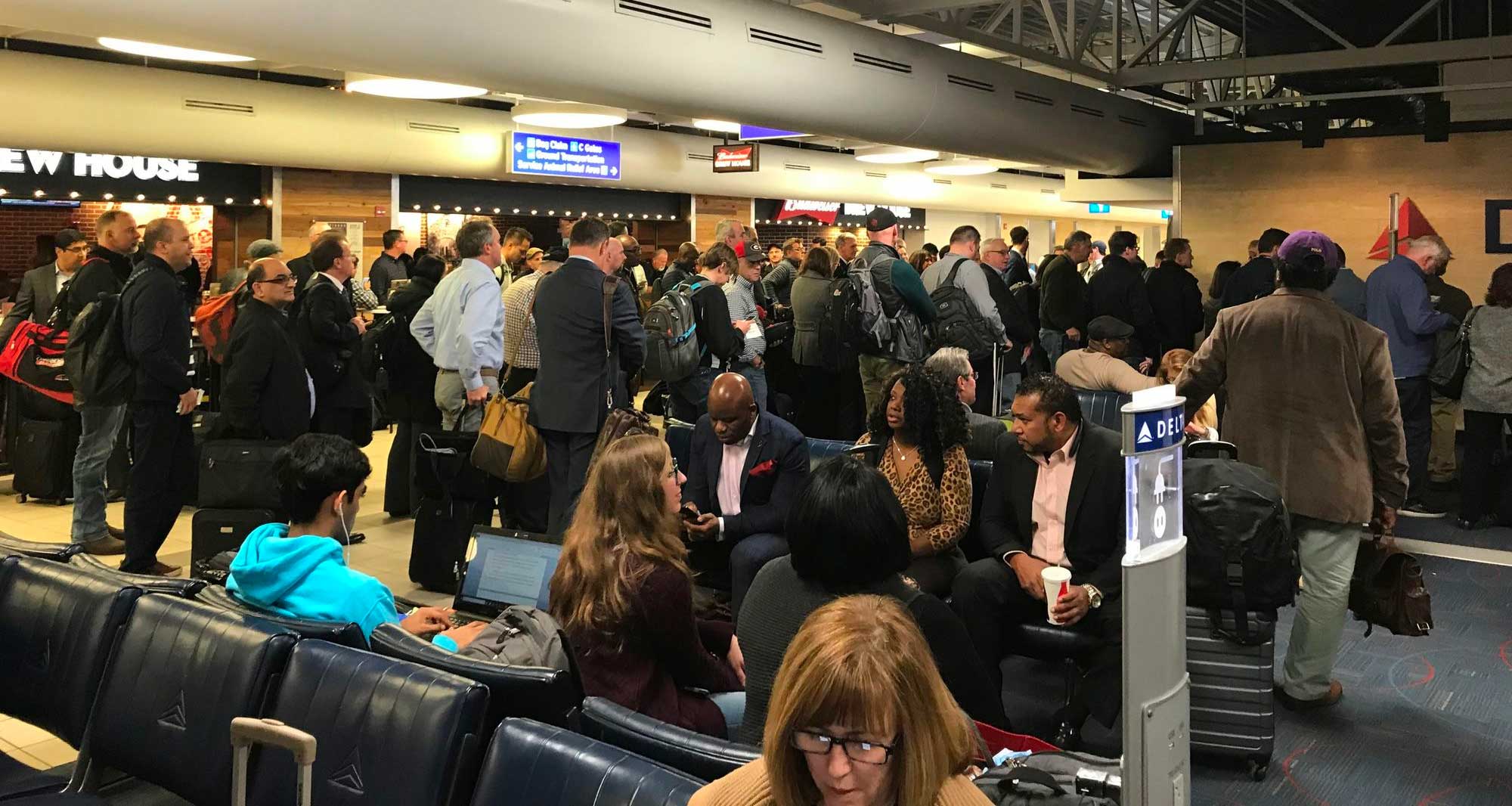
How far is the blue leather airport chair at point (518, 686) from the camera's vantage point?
→ 254 cm

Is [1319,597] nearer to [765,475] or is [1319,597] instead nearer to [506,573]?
[765,475]

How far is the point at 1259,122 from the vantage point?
12.6 meters

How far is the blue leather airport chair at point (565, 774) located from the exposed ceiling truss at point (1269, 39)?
6862 mm

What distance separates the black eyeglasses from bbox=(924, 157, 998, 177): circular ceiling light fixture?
1632cm

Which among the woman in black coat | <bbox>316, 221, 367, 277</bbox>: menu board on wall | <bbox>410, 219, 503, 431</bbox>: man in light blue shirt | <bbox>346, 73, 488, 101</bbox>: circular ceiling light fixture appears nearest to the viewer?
<bbox>410, 219, 503, 431</bbox>: man in light blue shirt

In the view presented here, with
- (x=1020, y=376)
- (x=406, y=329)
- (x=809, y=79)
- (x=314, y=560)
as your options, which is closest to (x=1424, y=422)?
(x=1020, y=376)

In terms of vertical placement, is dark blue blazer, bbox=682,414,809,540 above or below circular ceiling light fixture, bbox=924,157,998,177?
below

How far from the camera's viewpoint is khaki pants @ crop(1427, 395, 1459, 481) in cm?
815

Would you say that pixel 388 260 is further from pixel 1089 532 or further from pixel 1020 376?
pixel 1089 532

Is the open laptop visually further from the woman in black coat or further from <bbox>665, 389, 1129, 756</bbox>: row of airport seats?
the woman in black coat

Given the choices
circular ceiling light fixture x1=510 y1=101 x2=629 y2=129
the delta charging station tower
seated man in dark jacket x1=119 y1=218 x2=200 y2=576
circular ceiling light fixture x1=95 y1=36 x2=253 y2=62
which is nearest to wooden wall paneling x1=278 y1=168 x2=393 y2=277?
circular ceiling light fixture x1=510 y1=101 x2=629 y2=129

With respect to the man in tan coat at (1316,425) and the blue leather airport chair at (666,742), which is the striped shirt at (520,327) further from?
the blue leather airport chair at (666,742)

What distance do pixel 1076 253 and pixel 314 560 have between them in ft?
25.3

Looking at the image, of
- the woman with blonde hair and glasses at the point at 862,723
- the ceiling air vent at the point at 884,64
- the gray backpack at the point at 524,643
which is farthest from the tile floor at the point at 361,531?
the ceiling air vent at the point at 884,64
